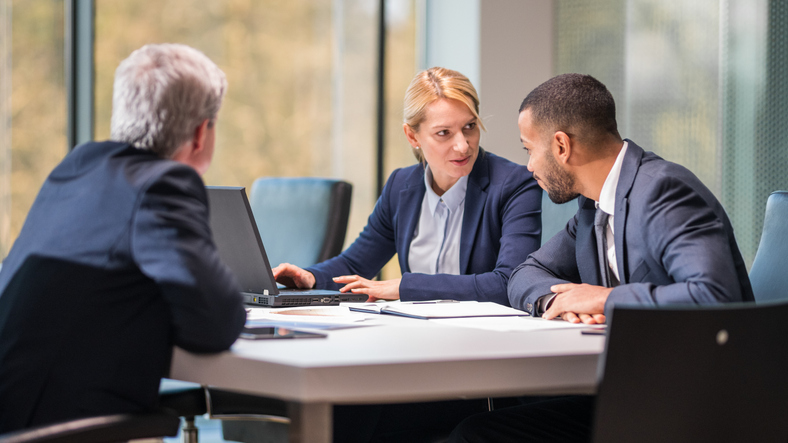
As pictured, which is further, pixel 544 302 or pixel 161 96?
pixel 544 302

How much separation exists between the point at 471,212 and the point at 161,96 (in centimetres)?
126

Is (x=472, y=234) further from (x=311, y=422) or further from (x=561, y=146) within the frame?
(x=311, y=422)

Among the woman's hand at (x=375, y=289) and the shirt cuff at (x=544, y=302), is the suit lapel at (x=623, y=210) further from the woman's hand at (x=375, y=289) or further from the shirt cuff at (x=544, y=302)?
the woman's hand at (x=375, y=289)

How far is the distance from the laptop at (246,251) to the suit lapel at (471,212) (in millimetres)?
494

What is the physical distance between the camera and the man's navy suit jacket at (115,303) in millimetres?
1146

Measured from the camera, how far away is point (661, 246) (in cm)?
150

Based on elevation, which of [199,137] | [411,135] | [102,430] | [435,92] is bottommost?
[102,430]

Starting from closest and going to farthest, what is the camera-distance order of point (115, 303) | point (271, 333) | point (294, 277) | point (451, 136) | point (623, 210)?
point (115, 303) → point (271, 333) → point (623, 210) → point (294, 277) → point (451, 136)

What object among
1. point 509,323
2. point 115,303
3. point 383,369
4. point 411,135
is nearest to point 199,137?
point 115,303

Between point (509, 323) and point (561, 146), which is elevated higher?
point (561, 146)

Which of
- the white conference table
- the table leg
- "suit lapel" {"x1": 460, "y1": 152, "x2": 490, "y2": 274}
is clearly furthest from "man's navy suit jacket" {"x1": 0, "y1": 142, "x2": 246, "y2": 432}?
"suit lapel" {"x1": 460, "y1": 152, "x2": 490, "y2": 274}

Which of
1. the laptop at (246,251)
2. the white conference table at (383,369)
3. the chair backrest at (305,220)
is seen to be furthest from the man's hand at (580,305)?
the chair backrest at (305,220)

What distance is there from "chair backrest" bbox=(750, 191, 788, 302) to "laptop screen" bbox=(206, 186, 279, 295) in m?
1.22

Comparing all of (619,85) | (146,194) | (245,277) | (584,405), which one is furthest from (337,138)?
(146,194)
